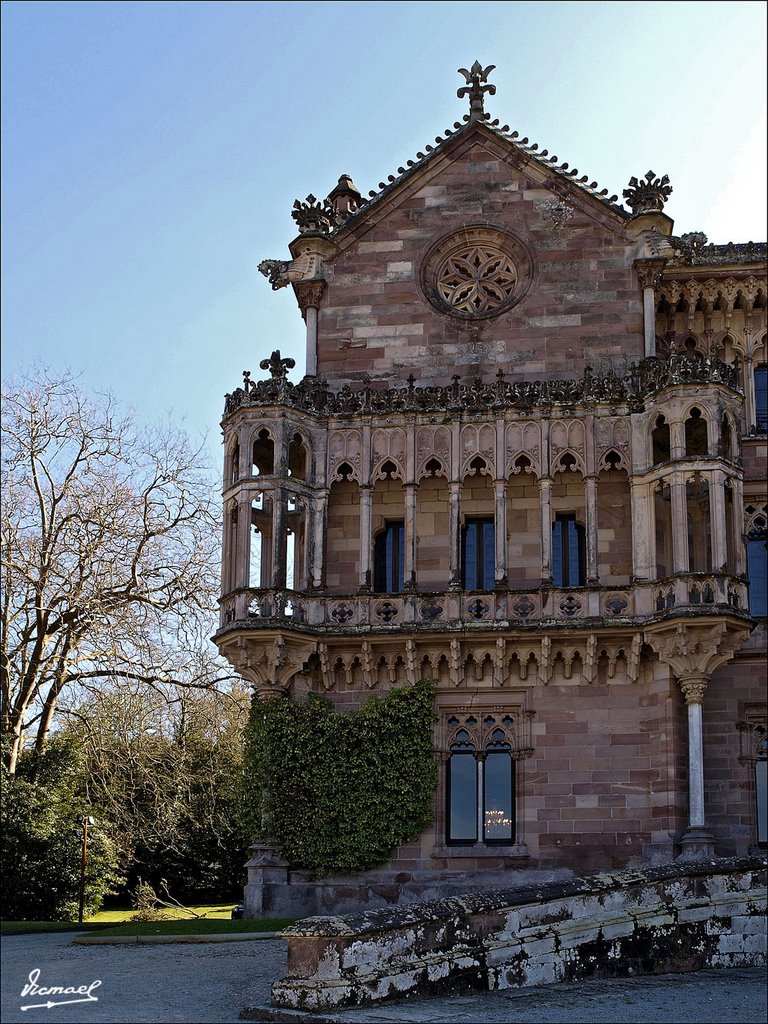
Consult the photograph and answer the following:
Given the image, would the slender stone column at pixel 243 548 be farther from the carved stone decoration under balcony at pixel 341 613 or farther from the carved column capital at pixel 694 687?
the carved column capital at pixel 694 687

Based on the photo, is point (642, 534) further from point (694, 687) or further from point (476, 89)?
point (476, 89)

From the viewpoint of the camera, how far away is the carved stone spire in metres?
33.6

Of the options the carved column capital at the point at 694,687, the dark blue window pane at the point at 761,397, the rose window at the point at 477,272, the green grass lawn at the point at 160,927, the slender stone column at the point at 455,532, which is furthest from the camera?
the rose window at the point at 477,272

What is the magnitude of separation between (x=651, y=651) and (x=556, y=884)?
410 inches

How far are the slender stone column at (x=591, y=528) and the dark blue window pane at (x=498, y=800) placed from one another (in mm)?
4108

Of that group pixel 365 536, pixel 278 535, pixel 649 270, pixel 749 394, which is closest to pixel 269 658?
pixel 278 535

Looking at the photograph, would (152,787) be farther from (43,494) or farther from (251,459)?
(251,459)

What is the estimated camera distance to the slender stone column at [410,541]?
98.6 feet

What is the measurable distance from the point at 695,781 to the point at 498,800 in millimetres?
3984

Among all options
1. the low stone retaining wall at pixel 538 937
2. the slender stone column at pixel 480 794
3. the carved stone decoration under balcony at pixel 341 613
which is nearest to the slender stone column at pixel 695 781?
the slender stone column at pixel 480 794

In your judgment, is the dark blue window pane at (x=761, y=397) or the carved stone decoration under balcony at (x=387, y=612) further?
the dark blue window pane at (x=761, y=397)

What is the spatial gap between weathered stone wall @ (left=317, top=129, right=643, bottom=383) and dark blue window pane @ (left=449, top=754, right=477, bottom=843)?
27.6 ft

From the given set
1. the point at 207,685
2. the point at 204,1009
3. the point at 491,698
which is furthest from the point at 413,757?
the point at 204,1009

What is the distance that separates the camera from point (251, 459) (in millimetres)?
30438
